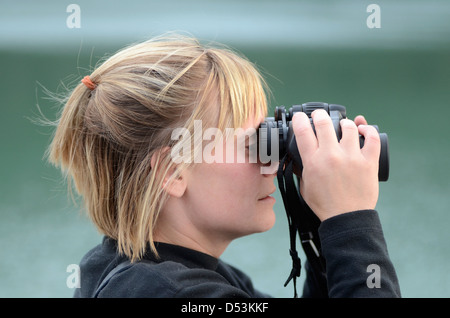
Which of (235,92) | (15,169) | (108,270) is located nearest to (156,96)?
(235,92)

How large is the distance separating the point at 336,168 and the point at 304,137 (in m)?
0.06

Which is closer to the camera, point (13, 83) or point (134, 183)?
point (134, 183)

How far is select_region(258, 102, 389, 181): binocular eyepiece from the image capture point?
0.74 metres

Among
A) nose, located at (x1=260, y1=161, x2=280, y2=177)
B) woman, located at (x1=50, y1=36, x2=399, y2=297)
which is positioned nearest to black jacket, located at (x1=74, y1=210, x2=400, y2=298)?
woman, located at (x1=50, y1=36, x2=399, y2=297)

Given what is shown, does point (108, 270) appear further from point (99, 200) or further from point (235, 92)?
point (235, 92)

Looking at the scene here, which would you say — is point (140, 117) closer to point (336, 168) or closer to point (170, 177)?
point (170, 177)

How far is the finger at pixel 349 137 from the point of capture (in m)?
0.71

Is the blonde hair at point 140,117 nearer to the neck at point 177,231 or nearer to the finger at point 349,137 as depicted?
the neck at point 177,231

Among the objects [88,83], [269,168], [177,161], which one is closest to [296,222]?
[269,168]

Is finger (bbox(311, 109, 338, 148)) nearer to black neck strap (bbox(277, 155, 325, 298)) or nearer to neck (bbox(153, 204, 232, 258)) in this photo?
black neck strap (bbox(277, 155, 325, 298))

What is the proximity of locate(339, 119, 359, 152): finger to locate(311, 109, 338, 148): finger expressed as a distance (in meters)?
0.01

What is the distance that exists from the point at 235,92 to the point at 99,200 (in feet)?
0.79

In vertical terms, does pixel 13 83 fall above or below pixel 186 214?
above
